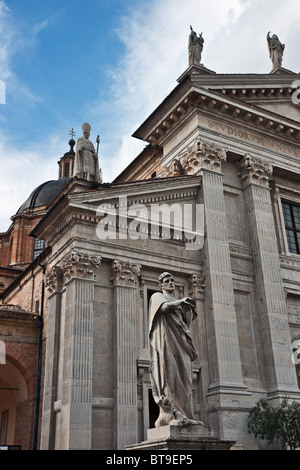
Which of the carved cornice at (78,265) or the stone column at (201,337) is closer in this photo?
the carved cornice at (78,265)

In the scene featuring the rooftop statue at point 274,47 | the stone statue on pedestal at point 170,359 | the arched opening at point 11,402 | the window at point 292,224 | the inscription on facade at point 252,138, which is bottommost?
the stone statue on pedestal at point 170,359

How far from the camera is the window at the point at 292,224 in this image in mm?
19875

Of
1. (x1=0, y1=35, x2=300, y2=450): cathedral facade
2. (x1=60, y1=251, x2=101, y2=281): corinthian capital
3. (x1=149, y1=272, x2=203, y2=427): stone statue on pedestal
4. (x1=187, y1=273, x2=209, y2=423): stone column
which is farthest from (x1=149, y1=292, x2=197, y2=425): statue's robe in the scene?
(x1=187, y1=273, x2=209, y2=423): stone column

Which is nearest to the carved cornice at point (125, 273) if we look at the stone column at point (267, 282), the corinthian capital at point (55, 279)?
the corinthian capital at point (55, 279)

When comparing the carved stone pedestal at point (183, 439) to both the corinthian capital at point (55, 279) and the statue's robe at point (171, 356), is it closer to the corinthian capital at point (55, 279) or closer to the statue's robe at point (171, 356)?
the statue's robe at point (171, 356)

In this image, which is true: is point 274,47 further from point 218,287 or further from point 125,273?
point 125,273

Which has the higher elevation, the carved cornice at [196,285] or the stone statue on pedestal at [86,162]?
the stone statue on pedestal at [86,162]

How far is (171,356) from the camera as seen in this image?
28.5 ft

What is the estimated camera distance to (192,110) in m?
18.9

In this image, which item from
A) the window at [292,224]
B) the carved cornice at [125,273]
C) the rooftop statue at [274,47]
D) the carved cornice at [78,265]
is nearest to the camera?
the carved cornice at [78,265]

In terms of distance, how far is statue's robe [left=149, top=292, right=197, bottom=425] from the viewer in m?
8.55

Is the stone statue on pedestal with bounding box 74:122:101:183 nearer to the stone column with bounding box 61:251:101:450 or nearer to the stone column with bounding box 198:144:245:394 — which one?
the stone column with bounding box 61:251:101:450

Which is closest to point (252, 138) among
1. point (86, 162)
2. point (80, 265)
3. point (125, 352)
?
point (86, 162)

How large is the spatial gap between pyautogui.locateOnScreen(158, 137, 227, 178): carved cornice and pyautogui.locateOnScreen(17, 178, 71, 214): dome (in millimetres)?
23454
